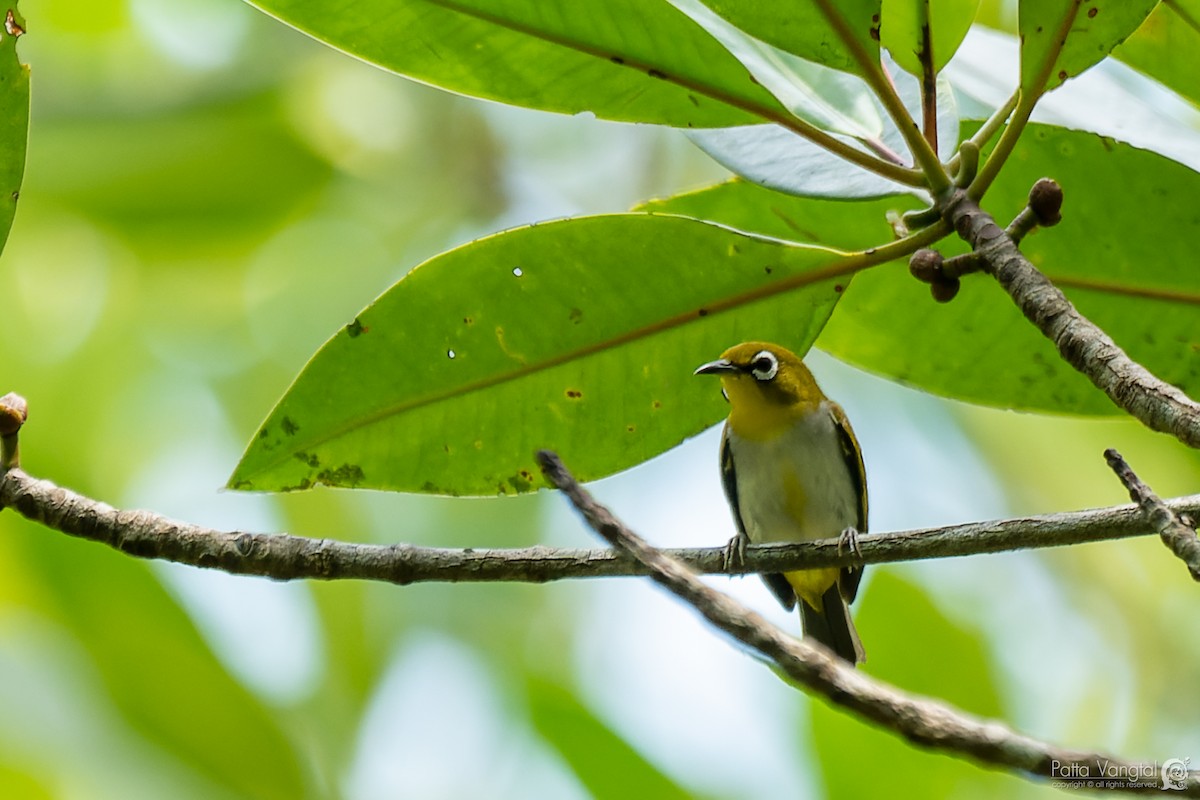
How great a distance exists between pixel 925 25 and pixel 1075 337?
0.64m

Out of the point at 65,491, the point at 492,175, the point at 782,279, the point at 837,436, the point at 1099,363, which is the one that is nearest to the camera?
the point at 1099,363

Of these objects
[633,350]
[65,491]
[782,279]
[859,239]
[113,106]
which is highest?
[113,106]

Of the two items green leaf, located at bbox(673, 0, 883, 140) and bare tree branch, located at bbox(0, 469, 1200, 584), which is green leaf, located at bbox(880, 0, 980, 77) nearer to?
green leaf, located at bbox(673, 0, 883, 140)

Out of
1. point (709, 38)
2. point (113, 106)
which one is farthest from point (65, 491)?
point (113, 106)

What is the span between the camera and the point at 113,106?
5.34 meters

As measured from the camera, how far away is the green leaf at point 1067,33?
211 cm

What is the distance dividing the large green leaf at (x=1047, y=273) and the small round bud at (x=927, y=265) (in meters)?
0.44

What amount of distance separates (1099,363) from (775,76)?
3.08 feet

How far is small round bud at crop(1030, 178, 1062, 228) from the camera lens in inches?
82.9

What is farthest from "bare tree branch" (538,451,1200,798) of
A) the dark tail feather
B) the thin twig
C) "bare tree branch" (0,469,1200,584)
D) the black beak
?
the dark tail feather

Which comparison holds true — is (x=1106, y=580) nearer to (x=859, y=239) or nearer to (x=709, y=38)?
(x=859, y=239)

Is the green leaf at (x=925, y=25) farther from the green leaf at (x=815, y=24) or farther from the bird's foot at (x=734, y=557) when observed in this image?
the bird's foot at (x=734, y=557)

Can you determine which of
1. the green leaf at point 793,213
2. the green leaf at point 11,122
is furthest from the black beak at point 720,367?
the green leaf at point 11,122
